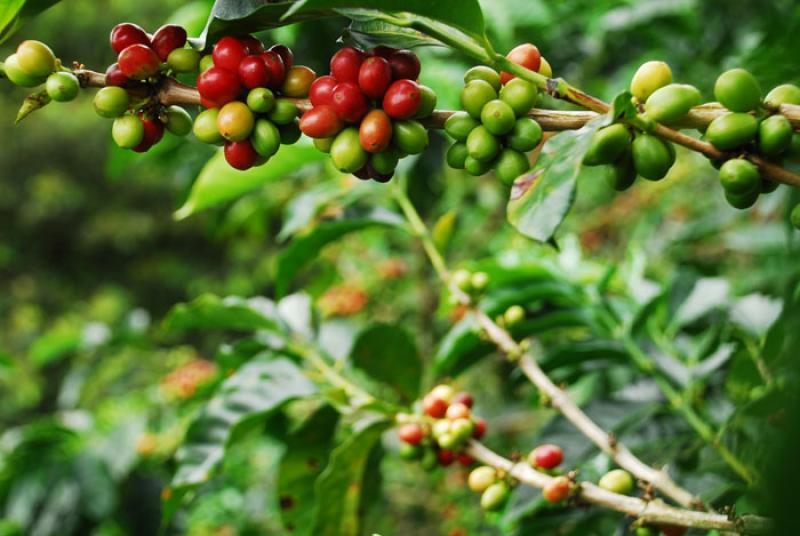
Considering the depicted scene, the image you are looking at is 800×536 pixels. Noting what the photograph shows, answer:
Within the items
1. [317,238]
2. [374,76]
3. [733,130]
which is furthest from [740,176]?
[317,238]

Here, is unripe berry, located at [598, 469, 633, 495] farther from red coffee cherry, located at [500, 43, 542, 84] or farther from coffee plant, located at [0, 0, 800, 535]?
red coffee cherry, located at [500, 43, 542, 84]

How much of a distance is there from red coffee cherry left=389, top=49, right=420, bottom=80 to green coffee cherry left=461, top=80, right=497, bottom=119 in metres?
0.04

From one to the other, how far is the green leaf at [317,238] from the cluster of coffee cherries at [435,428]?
0.31 meters

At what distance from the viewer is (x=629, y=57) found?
6.40 feet

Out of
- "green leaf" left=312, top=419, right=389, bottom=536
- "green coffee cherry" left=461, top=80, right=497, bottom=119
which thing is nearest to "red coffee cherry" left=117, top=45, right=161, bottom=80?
"green coffee cherry" left=461, top=80, right=497, bottom=119

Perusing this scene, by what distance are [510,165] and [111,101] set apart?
27cm

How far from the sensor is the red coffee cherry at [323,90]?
0.49m

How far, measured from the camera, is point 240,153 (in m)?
0.53

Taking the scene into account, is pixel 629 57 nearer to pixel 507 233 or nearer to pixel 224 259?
pixel 507 233

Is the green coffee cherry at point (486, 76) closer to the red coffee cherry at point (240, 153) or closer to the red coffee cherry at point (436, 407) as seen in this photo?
the red coffee cherry at point (240, 153)

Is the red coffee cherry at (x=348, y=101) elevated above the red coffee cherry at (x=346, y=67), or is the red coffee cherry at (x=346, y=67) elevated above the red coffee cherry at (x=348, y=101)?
the red coffee cherry at (x=346, y=67)

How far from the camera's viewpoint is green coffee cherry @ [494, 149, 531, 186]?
51 centimetres

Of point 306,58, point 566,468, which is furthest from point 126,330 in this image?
point 566,468

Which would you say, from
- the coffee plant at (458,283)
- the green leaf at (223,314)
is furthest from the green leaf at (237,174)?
the green leaf at (223,314)
